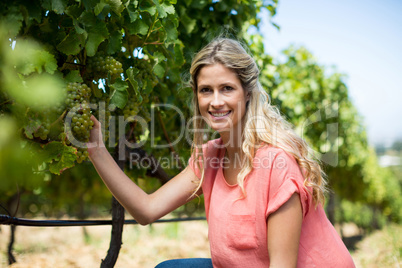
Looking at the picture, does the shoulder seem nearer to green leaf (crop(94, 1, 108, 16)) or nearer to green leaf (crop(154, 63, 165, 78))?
green leaf (crop(154, 63, 165, 78))

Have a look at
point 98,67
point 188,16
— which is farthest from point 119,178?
point 188,16

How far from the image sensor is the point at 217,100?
188 cm

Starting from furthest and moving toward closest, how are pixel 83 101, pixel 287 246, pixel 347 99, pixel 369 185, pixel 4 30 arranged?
pixel 369 185, pixel 347 99, pixel 287 246, pixel 83 101, pixel 4 30

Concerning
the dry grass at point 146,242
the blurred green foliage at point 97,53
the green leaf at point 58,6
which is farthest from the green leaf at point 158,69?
the dry grass at point 146,242

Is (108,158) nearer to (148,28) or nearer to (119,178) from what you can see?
(119,178)

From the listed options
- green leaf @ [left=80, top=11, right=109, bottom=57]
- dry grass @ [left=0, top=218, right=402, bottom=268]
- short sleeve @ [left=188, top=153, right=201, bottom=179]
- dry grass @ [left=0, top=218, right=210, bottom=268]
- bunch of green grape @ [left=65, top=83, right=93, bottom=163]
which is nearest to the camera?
bunch of green grape @ [left=65, top=83, right=93, bottom=163]

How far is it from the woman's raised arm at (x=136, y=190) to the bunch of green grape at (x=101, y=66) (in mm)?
200

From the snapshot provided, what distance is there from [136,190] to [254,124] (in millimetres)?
724

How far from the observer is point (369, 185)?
13227 millimetres

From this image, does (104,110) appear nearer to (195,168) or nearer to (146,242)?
(195,168)

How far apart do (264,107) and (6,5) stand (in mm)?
1343

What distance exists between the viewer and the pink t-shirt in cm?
171

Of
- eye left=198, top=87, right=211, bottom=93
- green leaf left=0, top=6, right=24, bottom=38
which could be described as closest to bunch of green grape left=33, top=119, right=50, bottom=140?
green leaf left=0, top=6, right=24, bottom=38

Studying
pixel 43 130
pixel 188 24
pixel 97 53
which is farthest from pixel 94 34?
→ pixel 188 24
